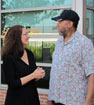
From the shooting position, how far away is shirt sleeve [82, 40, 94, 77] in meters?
2.99

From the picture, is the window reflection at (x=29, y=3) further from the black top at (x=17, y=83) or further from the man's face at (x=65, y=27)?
the black top at (x=17, y=83)

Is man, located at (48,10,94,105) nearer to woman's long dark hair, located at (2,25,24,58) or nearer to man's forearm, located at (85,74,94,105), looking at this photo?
man's forearm, located at (85,74,94,105)

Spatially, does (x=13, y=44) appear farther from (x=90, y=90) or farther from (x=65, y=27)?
(x=90, y=90)

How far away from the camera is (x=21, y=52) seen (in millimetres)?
3340

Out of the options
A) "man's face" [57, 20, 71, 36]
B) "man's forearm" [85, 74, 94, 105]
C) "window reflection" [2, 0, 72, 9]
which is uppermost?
"window reflection" [2, 0, 72, 9]

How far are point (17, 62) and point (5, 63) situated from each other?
140 mm

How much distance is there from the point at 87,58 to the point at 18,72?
822 mm

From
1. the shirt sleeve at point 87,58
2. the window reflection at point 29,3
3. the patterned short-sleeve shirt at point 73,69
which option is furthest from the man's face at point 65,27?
the window reflection at point 29,3

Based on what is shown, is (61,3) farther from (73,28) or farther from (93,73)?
(93,73)

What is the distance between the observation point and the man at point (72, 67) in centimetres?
301

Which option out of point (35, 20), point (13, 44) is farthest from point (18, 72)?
point (35, 20)

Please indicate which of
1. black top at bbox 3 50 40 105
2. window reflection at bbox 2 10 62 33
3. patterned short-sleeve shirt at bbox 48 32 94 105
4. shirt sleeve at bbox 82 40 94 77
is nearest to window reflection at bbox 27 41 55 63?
window reflection at bbox 2 10 62 33

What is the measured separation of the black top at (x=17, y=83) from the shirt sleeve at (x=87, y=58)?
0.69 m

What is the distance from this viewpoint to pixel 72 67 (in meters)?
3.04
